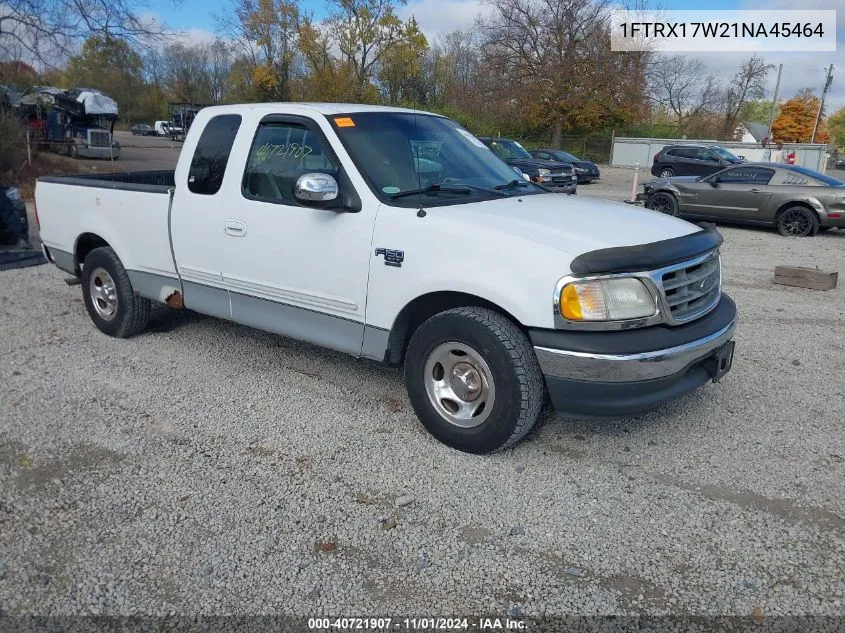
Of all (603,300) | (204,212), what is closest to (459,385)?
(603,300)

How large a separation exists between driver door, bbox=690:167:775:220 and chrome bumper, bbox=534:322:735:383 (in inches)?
448

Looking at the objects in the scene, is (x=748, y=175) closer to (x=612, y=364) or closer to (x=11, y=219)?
(x=612, y=364)

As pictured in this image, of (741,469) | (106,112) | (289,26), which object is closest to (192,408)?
(741,469)

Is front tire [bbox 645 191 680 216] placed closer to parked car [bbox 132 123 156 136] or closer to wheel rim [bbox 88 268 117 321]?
wheel rim [bbox 88 268 117 321]

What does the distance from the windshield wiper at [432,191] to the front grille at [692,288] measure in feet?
4.64

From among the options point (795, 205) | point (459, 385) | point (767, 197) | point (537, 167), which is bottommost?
point (459, 385)

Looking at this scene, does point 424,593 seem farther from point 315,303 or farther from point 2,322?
point 2,322

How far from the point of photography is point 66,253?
6.32 m

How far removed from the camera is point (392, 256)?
157 inches

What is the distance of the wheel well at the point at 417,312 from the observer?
12.9 ft

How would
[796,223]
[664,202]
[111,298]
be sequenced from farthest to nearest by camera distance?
[664,202] → [796,223] → [111,298]

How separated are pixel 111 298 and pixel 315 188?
9.90ft

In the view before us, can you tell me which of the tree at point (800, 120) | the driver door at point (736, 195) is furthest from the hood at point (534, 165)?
the tree at point (800, 120)

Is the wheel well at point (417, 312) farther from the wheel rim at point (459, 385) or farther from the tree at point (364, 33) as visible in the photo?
the tree at point (364, 33)
